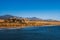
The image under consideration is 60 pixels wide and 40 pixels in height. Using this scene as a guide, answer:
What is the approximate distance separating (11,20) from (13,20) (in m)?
1.61

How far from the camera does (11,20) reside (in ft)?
368

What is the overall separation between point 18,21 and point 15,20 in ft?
7.00

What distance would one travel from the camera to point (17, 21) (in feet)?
367

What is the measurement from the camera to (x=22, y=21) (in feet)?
368

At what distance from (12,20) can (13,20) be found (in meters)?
0.84

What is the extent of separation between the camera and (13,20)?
11156 centimetres

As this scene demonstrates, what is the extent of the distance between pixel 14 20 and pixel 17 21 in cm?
218

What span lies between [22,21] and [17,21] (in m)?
3.36

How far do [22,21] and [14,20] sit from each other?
17.8 feet

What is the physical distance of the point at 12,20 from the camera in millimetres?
112000

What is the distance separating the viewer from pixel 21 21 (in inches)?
4358

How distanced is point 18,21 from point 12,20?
419cm

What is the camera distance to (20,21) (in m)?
111

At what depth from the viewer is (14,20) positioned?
111 m
